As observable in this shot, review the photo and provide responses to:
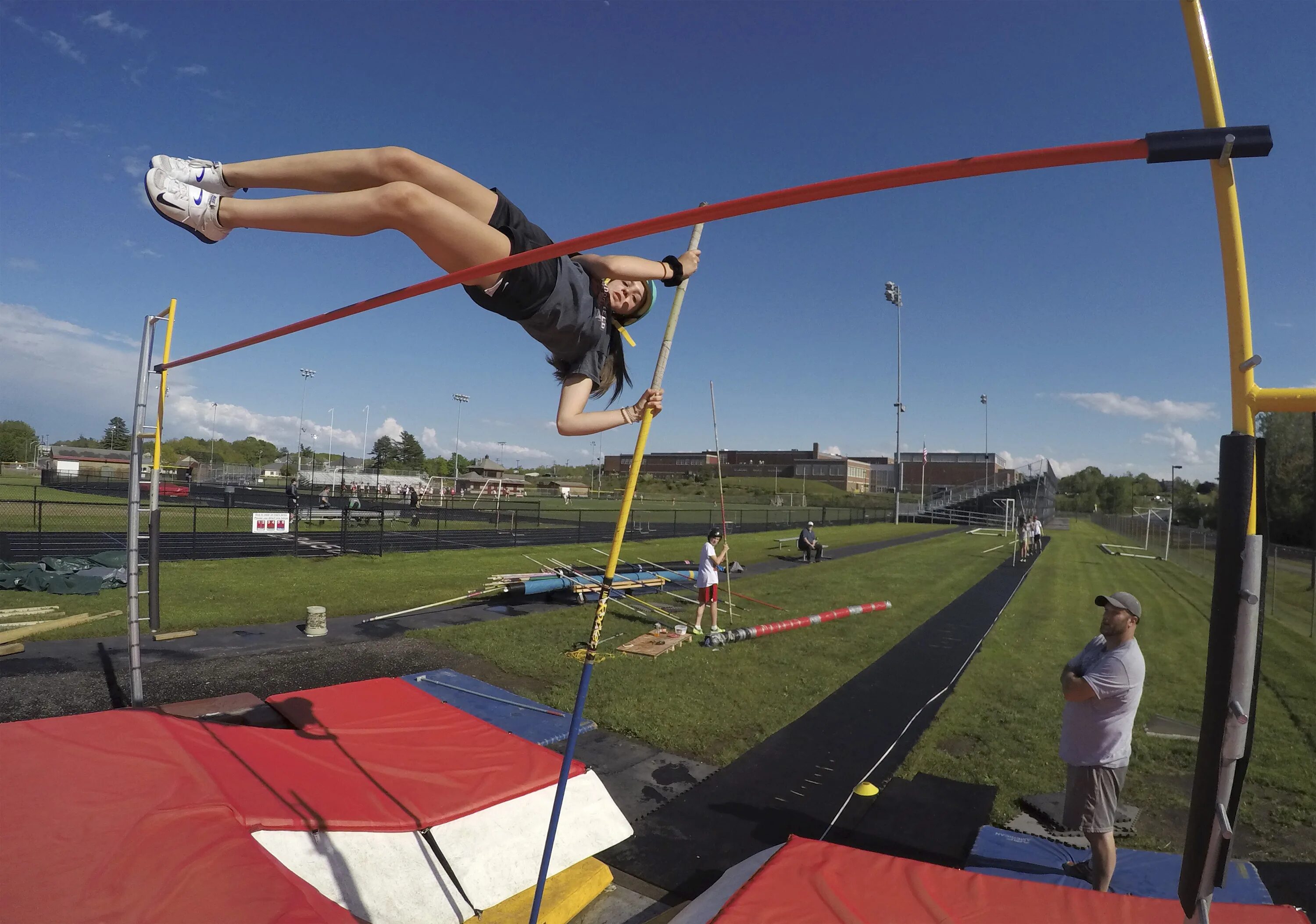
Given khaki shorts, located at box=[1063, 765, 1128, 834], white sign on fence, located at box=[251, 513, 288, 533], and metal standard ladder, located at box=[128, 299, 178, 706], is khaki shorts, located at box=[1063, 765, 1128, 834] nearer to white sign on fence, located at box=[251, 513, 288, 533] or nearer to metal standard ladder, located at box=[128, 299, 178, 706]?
metal standard ladder, located at box=[128, 299, 178, 706]

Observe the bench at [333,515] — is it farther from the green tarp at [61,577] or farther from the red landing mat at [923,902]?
the red landing mat at [923,902]

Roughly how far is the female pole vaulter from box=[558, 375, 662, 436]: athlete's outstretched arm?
24 cm

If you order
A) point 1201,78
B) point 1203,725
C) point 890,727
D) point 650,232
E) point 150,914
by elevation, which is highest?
point 1201,78

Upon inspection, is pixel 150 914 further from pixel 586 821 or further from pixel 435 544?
pixel 435 544

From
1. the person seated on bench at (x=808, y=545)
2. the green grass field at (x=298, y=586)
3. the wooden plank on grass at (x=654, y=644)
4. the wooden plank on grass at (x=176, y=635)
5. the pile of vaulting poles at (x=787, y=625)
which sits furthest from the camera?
the person seated on bench at (x=808, y=545)

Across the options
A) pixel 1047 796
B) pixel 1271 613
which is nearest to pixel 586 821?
pixel 1047 796

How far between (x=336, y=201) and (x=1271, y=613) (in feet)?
64.5

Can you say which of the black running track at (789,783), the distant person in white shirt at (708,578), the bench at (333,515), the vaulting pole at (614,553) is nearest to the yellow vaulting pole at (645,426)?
the vaulting pole at (614,553)

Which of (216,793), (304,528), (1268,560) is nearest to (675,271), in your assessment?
(1268,560)

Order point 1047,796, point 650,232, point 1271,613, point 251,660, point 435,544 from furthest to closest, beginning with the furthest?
1. point 435,544
2. point 1271,613
3. point 251,660
4. point 1047,796
5. point 650,232

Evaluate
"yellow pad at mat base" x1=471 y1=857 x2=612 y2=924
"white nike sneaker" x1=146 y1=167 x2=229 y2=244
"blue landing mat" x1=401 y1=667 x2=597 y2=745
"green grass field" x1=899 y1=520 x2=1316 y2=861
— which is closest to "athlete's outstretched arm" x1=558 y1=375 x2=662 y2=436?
"white nike sneaker" x1=146 y1=167 x2=229 y2=244

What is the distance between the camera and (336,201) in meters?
2.64

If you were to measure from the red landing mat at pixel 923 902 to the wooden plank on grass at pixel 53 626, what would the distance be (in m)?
10.7

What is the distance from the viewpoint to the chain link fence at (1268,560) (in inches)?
544
